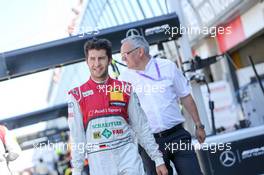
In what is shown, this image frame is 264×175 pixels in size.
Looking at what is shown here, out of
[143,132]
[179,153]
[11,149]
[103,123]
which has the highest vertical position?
[11,149]

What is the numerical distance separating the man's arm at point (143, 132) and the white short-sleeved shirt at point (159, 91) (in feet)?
2.45

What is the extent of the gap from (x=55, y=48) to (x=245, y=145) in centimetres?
247

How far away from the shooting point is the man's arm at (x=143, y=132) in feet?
12.2

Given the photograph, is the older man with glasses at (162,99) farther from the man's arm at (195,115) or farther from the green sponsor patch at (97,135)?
the green sponsor patch at (97,135)

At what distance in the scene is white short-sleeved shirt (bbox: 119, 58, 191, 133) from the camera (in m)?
4.52

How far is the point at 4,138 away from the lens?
532 cm

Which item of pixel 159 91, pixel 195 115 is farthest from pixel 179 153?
pixel 159 91

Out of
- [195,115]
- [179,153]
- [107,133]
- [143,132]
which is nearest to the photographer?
[107,133]

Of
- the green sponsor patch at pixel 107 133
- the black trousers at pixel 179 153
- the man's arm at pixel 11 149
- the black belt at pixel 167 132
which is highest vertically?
the man's arm at pixel 11 149

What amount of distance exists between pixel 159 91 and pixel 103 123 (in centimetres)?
112

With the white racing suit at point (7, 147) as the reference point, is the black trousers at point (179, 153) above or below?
below

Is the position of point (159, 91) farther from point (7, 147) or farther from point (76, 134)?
point (7, 147)

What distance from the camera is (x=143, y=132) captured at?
376 cm

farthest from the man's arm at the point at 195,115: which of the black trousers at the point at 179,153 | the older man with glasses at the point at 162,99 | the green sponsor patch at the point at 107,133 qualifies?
the green sponsor patch at the point at 107,133
